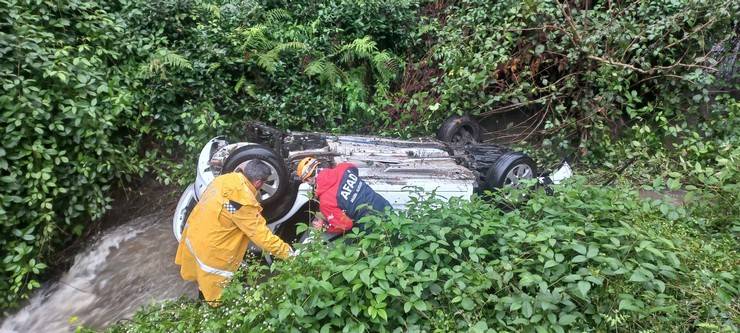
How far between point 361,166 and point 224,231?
152 cm

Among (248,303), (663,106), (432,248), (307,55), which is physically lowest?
(248,303)

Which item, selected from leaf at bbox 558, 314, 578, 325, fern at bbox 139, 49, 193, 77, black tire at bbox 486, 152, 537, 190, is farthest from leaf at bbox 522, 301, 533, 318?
fern at bbox 139, 49, 193, 77

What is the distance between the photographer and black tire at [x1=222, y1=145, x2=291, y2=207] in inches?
164

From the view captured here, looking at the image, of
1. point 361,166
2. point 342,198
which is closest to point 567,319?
point 342,198

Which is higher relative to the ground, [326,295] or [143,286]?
[326,295]

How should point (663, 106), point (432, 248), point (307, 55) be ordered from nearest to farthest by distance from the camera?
1. point (432, 248)
2. point (663, 106)
3. point (307, 55)

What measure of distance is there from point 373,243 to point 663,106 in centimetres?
525

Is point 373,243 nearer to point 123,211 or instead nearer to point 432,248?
point 432,248

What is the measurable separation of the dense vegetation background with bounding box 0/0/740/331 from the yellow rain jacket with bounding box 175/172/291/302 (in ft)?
6.70

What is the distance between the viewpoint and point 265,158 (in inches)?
164

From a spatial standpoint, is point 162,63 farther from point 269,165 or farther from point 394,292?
point 394,292

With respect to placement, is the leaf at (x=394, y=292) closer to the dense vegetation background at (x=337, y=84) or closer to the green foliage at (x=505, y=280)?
the green foliage at (x=505, y=280)

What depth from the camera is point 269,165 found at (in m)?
4.16

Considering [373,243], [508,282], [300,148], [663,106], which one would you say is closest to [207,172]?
[300,148]
